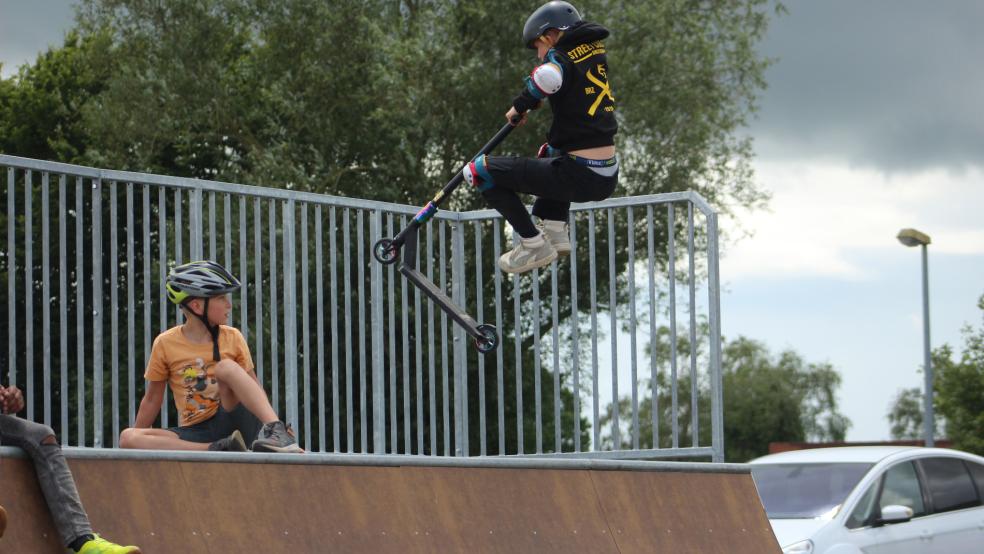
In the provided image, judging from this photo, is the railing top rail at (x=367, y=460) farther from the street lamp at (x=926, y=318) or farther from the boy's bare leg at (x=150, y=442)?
the street lamp at (x=926, y=318)

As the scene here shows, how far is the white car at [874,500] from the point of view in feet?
29.4

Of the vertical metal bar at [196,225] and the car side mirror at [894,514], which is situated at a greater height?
the vertical metal bar at [196,225]

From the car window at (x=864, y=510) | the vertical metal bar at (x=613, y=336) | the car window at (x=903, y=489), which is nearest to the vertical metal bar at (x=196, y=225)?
the vertical metal bar at (x=613, y=336)

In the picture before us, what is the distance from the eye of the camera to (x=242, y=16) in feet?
81.4

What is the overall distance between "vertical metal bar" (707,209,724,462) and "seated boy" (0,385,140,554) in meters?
4.03

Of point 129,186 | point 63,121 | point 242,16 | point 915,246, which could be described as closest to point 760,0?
point 915,246

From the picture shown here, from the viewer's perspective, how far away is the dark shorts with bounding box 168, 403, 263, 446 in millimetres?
6129

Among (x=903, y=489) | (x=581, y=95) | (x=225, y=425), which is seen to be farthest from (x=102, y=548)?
(x=903, y=489)

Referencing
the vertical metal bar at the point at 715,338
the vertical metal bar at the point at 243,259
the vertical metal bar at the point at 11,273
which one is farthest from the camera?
the vertical metal bar at the point at 715,338

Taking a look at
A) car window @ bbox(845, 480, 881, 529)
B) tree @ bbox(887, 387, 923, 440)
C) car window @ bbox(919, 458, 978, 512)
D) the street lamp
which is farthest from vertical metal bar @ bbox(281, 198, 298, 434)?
Result: tree @ bbox(887, 387, 923, 440)

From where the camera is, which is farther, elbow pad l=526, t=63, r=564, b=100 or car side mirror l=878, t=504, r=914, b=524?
car side mirror l=878, t=504, r=914, b=524

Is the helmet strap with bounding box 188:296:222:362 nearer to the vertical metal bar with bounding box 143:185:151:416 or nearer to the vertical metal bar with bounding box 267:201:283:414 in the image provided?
the vertical metal bar with bounding box 143:185:151:416

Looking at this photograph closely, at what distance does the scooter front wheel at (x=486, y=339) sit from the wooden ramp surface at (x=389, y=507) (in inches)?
38.8

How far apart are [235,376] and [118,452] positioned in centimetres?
125
